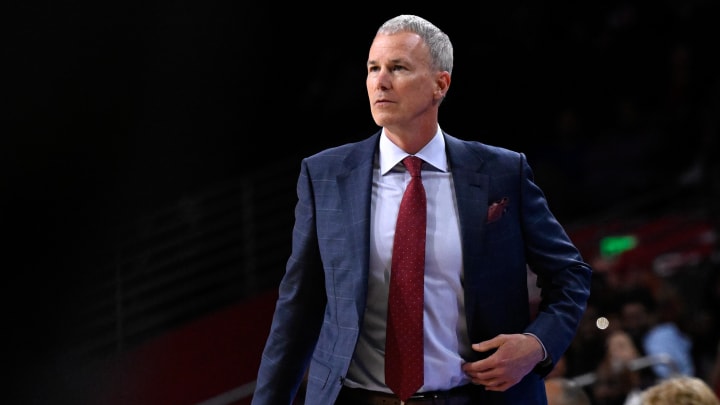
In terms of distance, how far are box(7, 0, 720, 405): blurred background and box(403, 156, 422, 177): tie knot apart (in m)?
2.93

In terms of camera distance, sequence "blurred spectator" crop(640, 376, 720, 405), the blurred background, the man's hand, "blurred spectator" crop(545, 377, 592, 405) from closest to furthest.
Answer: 1. the man's hand
2. "blurred spectator" crop(640, 376, 720, 405)
3. "blurred spectator" crop(545, 377, 592, 405)
4. the blurred background

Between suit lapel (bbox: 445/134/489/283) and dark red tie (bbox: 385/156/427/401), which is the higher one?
suit lapel (bbox: 445/134/489/283)

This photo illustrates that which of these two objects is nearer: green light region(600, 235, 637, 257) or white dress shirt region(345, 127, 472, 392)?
white dress shirt region(345, 127, 472, 392)

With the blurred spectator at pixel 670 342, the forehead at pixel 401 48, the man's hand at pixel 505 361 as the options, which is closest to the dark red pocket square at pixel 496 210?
the man's hand at pixel 505 361

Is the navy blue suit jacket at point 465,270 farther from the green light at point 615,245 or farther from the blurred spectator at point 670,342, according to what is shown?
the green light at point 615,245

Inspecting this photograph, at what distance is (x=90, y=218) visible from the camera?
7.75 metres

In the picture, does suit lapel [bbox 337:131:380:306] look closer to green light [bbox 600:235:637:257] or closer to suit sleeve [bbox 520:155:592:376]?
suit sleeve [bbox 520:155:592:376]

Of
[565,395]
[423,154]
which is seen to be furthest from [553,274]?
[565,395]

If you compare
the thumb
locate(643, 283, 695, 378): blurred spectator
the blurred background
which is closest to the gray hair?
the thumb

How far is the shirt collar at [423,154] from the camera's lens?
9.66 ft

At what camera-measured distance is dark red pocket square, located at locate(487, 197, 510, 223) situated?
2877 millimetres

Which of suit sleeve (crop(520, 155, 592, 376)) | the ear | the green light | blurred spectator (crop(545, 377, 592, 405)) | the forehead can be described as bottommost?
blurred spectator (crop(545, 377, 592, 405))

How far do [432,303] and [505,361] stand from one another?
24 cm

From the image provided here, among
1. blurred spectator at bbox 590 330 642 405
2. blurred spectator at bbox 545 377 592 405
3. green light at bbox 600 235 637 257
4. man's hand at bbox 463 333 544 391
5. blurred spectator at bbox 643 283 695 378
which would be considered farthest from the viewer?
green light at bbox 600 235 637 257
